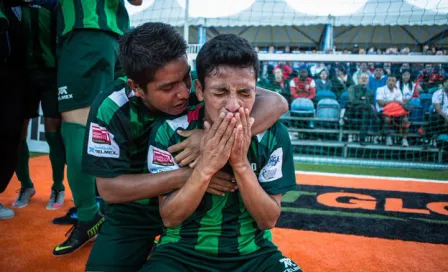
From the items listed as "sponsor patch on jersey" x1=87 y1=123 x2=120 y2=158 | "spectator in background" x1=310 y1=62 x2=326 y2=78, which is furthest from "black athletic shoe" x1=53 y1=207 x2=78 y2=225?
"spectator in background" x1=310 y1=62 x2=326 y2=78

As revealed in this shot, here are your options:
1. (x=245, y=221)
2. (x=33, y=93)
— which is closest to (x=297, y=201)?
(x=245, y=221)

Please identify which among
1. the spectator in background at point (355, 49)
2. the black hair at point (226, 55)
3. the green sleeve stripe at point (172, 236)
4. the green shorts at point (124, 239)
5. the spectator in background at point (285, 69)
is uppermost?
the spectator in background at point (355, 49)

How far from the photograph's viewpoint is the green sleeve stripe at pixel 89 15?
2055mm

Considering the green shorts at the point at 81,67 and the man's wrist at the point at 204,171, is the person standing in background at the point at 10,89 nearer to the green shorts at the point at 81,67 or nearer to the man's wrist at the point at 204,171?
the green shorts at the point at 81,67

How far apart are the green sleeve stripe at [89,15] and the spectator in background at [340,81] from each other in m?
5.97

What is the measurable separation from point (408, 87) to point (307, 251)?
5740mm

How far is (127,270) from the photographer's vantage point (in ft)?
5.39

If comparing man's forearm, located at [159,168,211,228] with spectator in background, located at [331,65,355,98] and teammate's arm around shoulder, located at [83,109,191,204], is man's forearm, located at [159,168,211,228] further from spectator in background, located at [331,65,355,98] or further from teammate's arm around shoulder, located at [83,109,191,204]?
spectator in background, located at [331,65,355,98]

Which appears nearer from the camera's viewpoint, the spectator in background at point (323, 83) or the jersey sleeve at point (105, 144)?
the jersey sleeve at point (105, 144)

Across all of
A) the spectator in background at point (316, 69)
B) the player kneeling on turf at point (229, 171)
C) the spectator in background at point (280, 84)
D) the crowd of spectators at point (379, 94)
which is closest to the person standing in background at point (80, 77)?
the player kneeling on turf at point (229, 171)

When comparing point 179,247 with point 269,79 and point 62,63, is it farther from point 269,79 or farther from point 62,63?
point 269,79

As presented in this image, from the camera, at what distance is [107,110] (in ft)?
5.25

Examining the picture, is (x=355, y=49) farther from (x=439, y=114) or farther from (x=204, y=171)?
(x=204, y=171)

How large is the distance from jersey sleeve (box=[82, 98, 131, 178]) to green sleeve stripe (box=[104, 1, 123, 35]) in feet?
2.61
